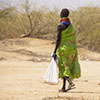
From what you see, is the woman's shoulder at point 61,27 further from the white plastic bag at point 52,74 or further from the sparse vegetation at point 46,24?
the sparse vegetation at point 46,24

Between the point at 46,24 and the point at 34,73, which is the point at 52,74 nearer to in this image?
the point at 34,73

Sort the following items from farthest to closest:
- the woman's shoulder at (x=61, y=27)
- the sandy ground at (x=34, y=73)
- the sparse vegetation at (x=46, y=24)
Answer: the sparse vegetation at (x=46, y=24), the woman's shoulder at (x=61, y=27), the sandy ground at (x=34, y=73)

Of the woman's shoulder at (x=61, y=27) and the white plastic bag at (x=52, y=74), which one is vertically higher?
the woman's shoulder at (x=61, y=27)

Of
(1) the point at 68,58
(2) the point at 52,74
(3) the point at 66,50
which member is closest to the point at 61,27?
(3) the point at 66,50

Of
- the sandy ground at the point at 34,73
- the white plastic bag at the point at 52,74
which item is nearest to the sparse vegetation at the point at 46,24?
the sandy ground at the point at 34,73

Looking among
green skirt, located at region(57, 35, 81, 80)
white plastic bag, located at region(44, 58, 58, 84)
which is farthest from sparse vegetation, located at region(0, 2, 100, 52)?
white plastic bag, located at region(44, 58, 58, 84)

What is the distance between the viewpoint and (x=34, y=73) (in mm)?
10805

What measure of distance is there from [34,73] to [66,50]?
12.5 feet

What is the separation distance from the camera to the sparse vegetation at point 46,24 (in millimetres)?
18625

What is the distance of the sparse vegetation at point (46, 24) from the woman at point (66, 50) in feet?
36.8

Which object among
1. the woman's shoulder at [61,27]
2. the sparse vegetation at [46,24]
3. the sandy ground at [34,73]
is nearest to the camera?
the sandy ground at [34,73]

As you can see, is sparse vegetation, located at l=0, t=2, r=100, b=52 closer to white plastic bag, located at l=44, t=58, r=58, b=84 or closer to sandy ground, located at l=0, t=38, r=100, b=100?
sandy ground, located at l=0, t=38, r=100, b=100

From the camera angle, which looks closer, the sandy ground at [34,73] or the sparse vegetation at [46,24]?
the sandy ground at [34,73]

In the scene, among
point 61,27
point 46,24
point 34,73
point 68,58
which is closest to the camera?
point 61,27
